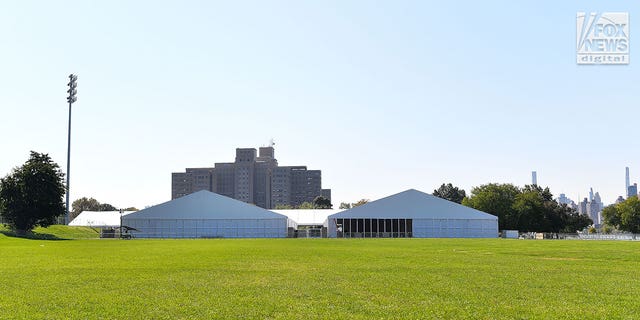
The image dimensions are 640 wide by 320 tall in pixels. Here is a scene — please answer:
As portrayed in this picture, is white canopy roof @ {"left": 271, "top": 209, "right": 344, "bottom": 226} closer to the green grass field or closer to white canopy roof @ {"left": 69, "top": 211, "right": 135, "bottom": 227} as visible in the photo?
white canopy roof @ {"left": 69, "top": 211, "right": 135, "bottom": 227}

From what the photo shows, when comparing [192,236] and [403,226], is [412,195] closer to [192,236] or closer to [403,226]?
[403,226]

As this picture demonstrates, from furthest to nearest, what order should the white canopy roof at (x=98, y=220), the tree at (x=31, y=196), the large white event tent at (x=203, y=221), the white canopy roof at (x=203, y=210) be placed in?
the white canopy roof at (x=98, y=220), the white canopy roof at (x=203, y=210), the large white event tent at (x=203, y=221), the tree at (x=31, y=196)

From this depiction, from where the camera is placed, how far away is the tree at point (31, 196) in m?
68.8

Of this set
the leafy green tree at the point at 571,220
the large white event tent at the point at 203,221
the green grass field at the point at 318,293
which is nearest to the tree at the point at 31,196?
the large white event tent at the point at 203,221

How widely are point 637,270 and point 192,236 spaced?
70.1 meters

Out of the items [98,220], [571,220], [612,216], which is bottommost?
[571,220]

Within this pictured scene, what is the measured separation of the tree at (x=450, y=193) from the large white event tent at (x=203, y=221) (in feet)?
310

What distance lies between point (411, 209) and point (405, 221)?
1.89 m

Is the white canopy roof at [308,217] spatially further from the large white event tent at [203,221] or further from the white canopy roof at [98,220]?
the white canopy roof at [98,220]

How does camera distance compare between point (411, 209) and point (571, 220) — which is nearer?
point (411, 209)

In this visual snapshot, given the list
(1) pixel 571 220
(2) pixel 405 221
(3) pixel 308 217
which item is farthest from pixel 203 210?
(1) pixel 571 220

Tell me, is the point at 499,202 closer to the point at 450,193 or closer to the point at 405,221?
the point at 405,221

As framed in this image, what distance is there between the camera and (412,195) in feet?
283

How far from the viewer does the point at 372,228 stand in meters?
85.6
